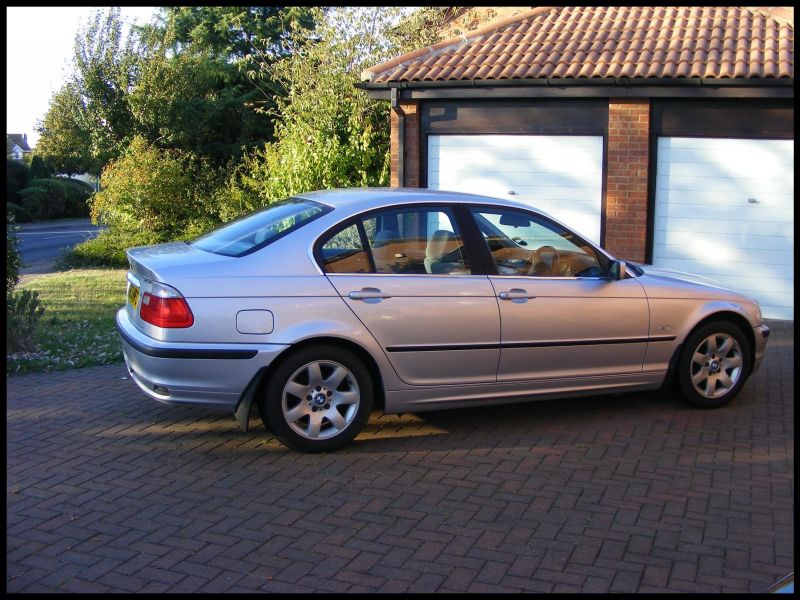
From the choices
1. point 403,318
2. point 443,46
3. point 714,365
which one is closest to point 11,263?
point 403,318

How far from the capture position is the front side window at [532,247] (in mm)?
6309

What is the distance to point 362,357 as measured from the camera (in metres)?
5.80

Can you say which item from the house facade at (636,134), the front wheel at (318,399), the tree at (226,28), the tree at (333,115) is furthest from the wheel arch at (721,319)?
the tree at (226,28)

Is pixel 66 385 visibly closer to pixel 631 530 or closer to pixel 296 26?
pixel 631 530

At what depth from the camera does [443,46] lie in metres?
13.6

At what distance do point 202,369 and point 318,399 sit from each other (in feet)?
2.50

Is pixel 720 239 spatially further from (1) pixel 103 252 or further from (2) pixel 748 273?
(1) pixel 103 252

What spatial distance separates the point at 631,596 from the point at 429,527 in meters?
1.14

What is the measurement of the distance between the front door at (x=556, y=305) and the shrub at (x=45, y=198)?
35.2 metres

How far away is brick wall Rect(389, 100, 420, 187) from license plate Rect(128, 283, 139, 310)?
288 inches

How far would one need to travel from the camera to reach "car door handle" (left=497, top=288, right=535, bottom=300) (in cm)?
608

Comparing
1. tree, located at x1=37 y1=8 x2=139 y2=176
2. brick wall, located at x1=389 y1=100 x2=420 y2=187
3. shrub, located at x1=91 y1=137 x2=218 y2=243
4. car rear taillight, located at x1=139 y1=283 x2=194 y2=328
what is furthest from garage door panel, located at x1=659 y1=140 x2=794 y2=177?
tree, located at x1=37 y1=8 x2=139 y2=176

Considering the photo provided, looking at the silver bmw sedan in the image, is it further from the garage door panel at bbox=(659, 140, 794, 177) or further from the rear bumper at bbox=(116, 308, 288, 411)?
the garage door panel at bbox=(659, 140, 794, 177)

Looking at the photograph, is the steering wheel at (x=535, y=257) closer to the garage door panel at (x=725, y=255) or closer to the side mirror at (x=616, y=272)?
the side mirror at (x=616, y=272)
